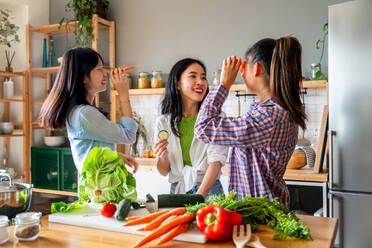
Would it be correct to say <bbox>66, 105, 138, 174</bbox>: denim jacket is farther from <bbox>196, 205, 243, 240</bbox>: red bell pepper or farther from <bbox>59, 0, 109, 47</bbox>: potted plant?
<bbox>59, 0, 109, 47</bbox>: potted plant

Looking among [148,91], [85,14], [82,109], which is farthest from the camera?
[85,14]

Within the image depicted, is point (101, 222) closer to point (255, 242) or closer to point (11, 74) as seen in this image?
point (255, 242)

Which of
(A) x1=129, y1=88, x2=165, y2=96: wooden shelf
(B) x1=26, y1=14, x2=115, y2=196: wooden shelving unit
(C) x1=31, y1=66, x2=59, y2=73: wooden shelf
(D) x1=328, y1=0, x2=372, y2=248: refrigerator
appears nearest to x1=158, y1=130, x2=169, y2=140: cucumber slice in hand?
(D) x1=328, y1=0, x2=372, y2=248: refrigerator

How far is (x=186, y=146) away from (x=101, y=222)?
2.61ft

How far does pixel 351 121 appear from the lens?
2.74 meters

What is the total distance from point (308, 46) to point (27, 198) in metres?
3.17

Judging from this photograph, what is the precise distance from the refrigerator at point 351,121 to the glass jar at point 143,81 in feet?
7.08

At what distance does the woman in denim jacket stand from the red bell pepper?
84cm

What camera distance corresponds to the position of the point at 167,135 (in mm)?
1977

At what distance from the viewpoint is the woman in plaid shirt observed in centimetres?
148

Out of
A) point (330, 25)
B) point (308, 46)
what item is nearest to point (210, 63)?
point (308, 46)

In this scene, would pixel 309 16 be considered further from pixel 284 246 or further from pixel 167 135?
pixel 284 246

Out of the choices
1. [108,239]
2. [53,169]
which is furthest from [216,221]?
[53,169]

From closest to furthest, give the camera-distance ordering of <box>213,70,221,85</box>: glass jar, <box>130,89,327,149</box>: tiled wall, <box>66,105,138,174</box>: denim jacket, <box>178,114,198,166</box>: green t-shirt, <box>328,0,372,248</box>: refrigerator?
<box>66,105,138,174</box>: denim jacket < <box>178,114,198,166</box>: green t-shirt < <box>328,0,372,248</box>: refrigerator < <box>130,89,327,149</box>: tiled wall < <box>213,70,221,85</box>: glass jar
